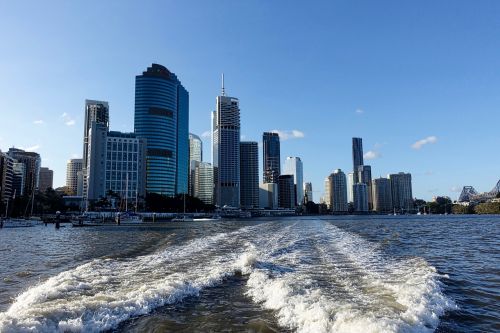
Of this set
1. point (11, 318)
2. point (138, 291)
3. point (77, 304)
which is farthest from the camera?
point (138, 291)

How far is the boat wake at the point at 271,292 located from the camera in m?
9.58

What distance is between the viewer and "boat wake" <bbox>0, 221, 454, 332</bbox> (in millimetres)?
9578

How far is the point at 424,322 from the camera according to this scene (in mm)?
9984

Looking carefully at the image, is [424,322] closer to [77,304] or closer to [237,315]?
[237,315]

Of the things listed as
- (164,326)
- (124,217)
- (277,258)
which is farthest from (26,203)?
(164,326)

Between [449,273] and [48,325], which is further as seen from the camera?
[449,273]

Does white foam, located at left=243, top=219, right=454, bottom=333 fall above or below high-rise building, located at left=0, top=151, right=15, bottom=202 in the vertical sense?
below

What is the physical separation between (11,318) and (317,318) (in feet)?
23.5

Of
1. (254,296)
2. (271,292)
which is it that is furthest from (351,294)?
(254,296)

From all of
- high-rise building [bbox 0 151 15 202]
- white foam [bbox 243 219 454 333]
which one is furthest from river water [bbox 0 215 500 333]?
high-rise building [bbox 0 151 15 202]

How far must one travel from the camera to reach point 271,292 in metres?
13.4

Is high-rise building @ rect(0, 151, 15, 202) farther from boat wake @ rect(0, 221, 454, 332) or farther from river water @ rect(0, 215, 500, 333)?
boat wake @ rect(0, 221, 454, 332)

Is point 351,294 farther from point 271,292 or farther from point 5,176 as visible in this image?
point 5,176

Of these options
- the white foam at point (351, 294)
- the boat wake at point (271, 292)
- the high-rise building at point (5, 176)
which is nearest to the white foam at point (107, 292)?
the boat wake at point (271, 292)
